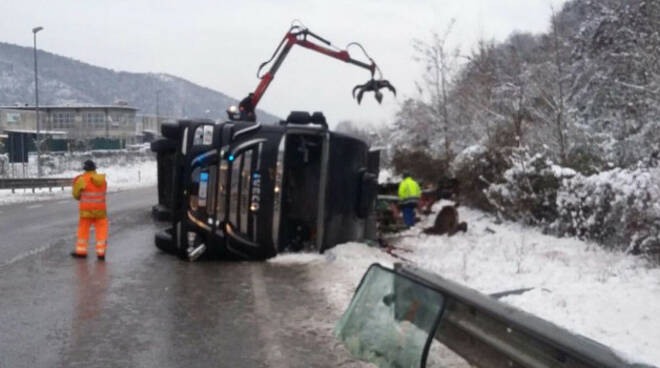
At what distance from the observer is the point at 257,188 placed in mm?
9922

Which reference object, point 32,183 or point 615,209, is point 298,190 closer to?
point 615,209

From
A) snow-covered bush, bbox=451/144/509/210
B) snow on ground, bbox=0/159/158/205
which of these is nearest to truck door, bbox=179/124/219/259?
snow-covered bush, bbox=451/144/509/210

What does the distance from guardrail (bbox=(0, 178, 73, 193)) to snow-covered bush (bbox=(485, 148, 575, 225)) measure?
2429 cm

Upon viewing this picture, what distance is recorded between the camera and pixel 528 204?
539 inches

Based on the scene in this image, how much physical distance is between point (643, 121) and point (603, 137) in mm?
1270

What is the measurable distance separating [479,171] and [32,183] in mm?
23378

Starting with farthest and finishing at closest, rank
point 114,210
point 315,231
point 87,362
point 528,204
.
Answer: point 114,210 < point 528,204 < point 315,231 < point 87,362

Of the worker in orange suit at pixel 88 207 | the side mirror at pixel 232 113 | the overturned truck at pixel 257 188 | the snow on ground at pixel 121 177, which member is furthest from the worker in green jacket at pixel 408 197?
the snow on ground at pixel 121 177

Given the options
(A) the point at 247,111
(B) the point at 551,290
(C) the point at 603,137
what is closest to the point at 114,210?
(A) the point at 247,111

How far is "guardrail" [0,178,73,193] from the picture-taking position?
3127cm

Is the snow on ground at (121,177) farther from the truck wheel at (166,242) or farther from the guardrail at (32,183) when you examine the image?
the truck wheel at (166,242)

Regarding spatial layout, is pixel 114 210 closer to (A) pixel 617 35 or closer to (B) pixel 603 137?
(B) pixel 603 137

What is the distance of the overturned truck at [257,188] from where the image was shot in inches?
391

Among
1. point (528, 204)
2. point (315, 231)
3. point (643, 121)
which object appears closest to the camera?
point (315, 231)
